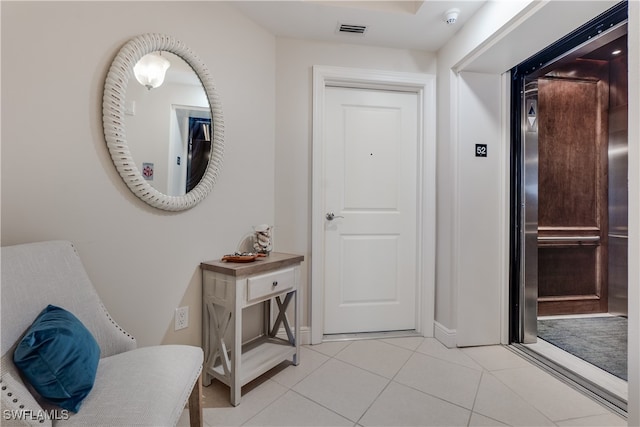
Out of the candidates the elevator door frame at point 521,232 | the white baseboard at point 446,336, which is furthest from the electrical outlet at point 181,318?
the elevator door frame at point 521,232

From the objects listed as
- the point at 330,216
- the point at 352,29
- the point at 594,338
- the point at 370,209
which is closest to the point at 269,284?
the point at 330,216

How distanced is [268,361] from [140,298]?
2.57ft

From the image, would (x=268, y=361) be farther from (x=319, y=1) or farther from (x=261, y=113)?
(x=319, y=1)

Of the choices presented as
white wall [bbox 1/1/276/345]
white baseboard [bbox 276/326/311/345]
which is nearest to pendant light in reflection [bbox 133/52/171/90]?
white wall [bbox 1/1/276/345]

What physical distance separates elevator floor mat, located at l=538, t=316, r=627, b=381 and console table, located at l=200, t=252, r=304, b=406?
1.92 metres

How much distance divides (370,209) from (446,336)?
1081 mm

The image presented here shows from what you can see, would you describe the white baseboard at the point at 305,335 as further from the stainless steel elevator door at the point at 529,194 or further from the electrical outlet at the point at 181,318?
the stainless steel elevator door at the point at 529,194

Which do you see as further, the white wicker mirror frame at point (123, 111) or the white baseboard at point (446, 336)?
the white baseboard at point (446, 336)

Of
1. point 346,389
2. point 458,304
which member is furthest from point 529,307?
point 346,389

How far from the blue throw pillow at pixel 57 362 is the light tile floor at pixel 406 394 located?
0.70 metres

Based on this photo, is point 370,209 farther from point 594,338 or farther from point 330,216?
point 594,338

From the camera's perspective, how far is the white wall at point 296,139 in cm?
230

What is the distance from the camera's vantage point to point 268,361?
184cm

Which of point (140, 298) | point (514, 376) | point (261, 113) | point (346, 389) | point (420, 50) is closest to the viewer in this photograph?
point (140, 298)
